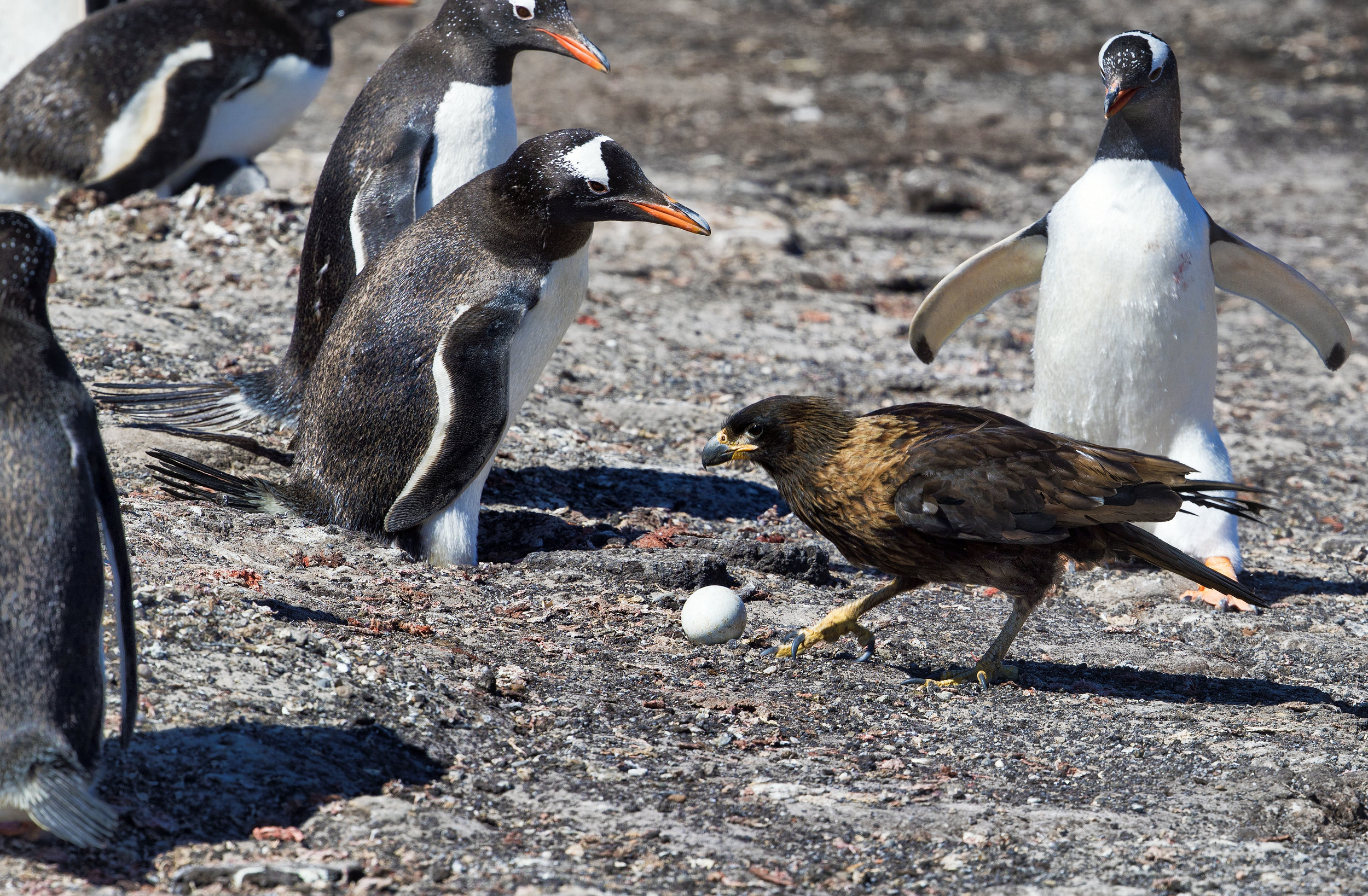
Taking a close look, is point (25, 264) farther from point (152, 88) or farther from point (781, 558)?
point (152, 88)

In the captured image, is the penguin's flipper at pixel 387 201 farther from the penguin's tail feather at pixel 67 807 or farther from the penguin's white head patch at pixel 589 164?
the penguin's tail feather at pixel 67 807

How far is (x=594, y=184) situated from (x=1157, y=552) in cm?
201

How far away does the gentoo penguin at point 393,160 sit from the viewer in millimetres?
5359

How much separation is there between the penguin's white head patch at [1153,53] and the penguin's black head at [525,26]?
6.01 feet

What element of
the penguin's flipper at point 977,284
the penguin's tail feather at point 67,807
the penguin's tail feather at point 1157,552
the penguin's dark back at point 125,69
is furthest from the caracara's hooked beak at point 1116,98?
the penguin's dark back at point 125,69

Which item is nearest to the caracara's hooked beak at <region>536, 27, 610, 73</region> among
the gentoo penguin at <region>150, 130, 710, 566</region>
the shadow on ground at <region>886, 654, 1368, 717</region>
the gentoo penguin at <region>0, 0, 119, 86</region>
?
the gentoo penguin at <region>150, 130, 710, 566</region>

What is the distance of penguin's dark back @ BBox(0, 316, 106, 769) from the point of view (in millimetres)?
2779

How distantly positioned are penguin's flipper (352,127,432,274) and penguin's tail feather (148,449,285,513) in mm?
1026

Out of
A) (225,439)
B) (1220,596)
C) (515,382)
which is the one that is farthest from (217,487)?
(1220,596)

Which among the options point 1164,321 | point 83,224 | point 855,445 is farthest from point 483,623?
point 83,224

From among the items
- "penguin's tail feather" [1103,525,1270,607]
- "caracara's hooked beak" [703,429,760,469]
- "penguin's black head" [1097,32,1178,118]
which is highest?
"penguin's black head" [1097,32,1178,118]

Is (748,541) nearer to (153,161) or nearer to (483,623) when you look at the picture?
(483,623)

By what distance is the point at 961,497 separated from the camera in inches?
153

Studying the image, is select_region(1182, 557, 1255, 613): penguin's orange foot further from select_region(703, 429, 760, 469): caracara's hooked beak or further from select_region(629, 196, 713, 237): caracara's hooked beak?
select_region(629, 196, 713, 237): caracara's hooked beak
